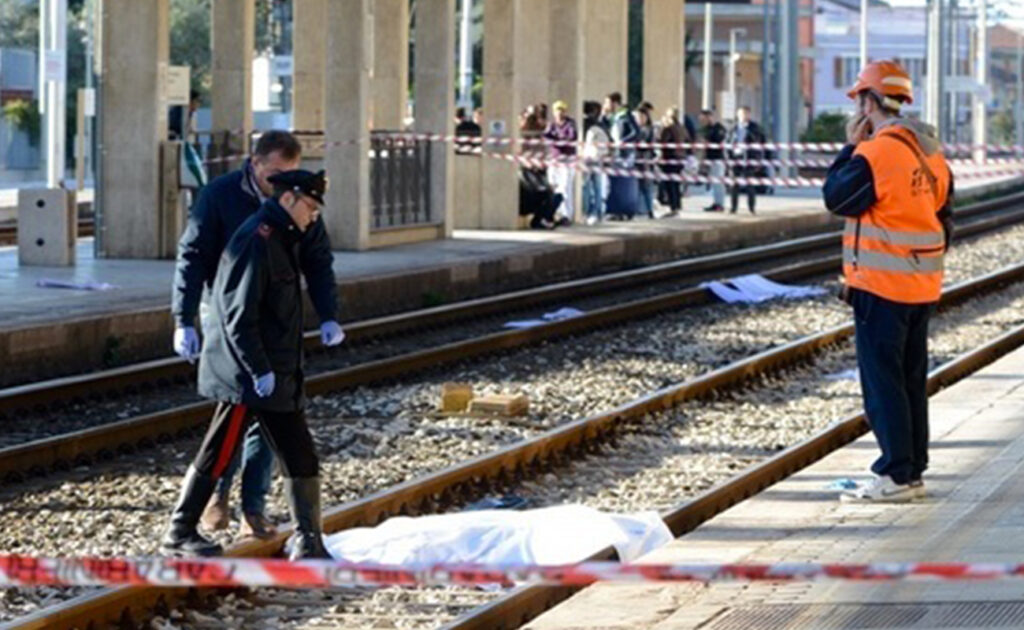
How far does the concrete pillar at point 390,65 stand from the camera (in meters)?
31.8

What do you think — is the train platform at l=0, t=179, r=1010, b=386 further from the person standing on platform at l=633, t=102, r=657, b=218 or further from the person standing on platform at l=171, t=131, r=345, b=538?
the person standing on platform at l=171, t=131, r=345, b=538

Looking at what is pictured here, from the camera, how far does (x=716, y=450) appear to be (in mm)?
13852

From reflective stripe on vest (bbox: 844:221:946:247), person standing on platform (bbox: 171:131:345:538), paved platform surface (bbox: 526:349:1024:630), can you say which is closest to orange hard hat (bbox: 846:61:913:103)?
reflective stripe on vest (bbox: 844:221:946:247)

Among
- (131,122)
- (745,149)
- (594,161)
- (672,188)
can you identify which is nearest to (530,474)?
(131,122)

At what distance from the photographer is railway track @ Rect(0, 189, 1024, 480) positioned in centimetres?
1306

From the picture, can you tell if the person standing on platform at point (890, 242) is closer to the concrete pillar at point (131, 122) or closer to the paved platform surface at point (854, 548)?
the paved platform surface at point (854, 548)

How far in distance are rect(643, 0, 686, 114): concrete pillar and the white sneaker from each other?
32.7 m

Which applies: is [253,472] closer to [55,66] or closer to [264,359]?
[264,359]

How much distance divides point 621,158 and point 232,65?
8470mm

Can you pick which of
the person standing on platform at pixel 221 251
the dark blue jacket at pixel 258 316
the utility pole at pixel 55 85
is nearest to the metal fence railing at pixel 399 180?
the utility pole at pixel 55 85

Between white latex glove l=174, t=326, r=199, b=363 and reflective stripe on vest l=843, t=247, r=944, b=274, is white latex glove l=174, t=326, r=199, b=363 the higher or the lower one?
the lower one

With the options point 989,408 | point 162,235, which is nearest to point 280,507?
point 989,408

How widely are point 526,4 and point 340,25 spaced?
805 cm

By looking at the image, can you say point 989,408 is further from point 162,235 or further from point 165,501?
point 162,235
